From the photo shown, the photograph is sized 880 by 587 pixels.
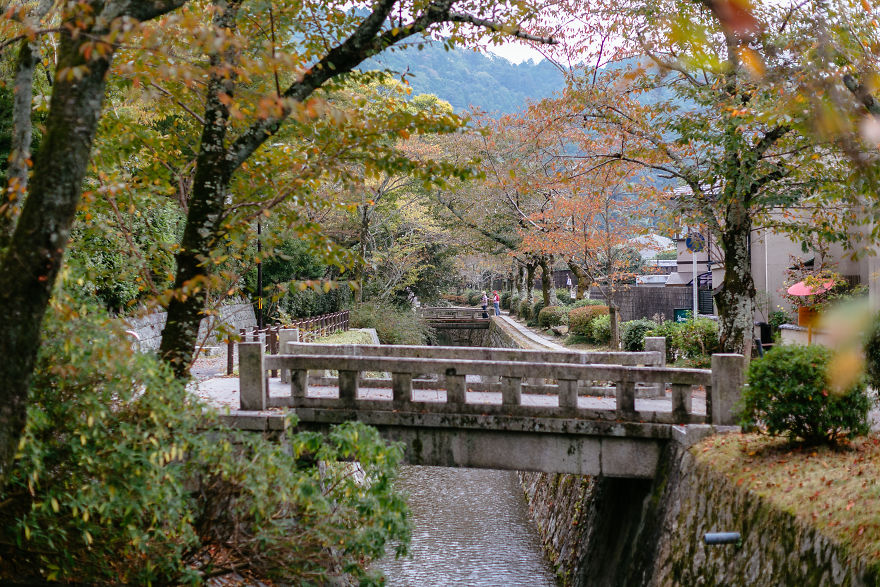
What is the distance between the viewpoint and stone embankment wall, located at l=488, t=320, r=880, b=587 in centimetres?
554

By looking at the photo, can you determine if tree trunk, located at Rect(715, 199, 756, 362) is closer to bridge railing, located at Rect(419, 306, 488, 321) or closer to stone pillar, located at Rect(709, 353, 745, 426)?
stone pillar, located at Rect(709, 353, 745, 426)

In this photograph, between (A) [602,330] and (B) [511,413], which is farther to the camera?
(A) [602,330]

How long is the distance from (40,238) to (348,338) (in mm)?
20148

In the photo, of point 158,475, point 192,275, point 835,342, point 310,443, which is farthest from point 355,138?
point 835,342

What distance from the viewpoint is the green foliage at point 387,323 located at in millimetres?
30938

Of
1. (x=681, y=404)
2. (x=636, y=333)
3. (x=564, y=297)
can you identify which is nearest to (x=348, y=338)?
(x=636, y=333)

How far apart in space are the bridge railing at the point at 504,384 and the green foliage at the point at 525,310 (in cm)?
3135

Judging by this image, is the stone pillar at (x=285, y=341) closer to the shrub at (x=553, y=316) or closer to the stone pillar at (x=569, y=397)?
the stone pillar at (x=569, y=397)

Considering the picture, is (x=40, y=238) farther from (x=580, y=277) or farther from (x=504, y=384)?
(x=580, y=277)

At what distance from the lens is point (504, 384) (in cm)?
938

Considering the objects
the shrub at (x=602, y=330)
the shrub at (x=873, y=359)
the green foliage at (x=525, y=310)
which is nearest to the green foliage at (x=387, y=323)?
the shrub at (x=602, y=330)

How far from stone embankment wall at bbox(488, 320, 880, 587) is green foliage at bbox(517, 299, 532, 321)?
91.3ft

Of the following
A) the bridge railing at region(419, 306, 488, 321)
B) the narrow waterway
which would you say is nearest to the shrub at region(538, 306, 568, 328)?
the bridge railing at region(419, 306, 488, 321)

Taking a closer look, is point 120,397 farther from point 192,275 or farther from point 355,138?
point 355,138
